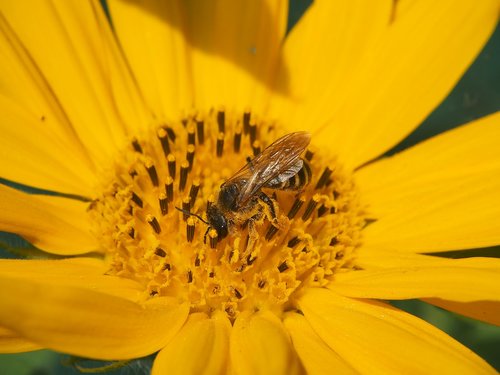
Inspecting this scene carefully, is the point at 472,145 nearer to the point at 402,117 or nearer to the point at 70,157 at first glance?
the point at 402,117

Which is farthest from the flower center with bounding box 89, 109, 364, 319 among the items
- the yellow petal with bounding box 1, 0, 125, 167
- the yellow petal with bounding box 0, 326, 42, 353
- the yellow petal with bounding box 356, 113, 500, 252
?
the yellow petal with bounding box 0, 326, 42, 353

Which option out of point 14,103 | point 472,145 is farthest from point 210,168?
point 472,145

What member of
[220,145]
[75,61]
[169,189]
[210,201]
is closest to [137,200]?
[169,189]

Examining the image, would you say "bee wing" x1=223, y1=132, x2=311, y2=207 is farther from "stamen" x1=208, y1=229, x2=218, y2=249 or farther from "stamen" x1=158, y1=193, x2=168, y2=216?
"stamen" x1=158, y1=193, x2=168, y2=216

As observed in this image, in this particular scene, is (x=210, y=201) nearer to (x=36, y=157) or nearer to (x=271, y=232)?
(x=271, y=232)

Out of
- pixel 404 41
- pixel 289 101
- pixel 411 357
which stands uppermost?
pixel 404 41

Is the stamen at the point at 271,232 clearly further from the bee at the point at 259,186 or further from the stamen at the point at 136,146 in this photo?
the stamen at the point at 136,146

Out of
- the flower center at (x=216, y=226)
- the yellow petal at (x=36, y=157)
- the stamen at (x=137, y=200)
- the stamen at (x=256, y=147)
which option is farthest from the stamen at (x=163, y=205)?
the stamen at (x=256, y=147)
